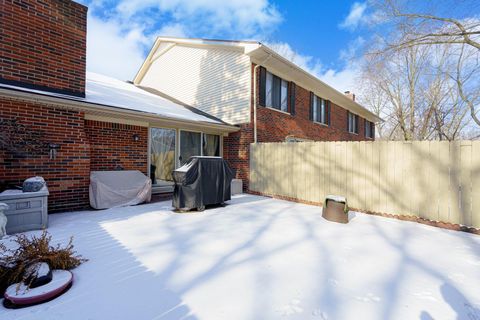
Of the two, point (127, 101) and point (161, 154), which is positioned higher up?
point (127, 101)

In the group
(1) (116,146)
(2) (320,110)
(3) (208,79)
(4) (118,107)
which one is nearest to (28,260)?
(4) (118,107)

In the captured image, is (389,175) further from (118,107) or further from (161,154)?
(118,107)

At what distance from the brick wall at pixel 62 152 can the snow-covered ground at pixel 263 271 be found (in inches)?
32.5

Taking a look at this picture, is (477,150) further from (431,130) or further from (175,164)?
(431,130)

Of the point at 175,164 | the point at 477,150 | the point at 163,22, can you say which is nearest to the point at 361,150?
the point at 477,150

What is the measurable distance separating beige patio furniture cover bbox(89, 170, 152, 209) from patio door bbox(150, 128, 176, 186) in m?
0.92

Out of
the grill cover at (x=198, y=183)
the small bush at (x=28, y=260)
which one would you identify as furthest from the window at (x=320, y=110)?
the small bush at (x=28, y=260)

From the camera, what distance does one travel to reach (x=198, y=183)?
571cm

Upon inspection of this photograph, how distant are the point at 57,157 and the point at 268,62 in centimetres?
739

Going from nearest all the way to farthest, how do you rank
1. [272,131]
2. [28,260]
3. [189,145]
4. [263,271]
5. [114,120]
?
[28,260] → [263,271] → [114,120] → [189,145] → [272,131]

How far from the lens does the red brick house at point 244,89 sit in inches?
341

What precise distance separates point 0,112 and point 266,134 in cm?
730

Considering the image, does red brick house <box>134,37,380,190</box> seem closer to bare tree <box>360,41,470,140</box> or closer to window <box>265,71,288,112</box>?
window <box>265,71,288,112</box>

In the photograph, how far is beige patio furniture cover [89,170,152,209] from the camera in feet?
18.2
